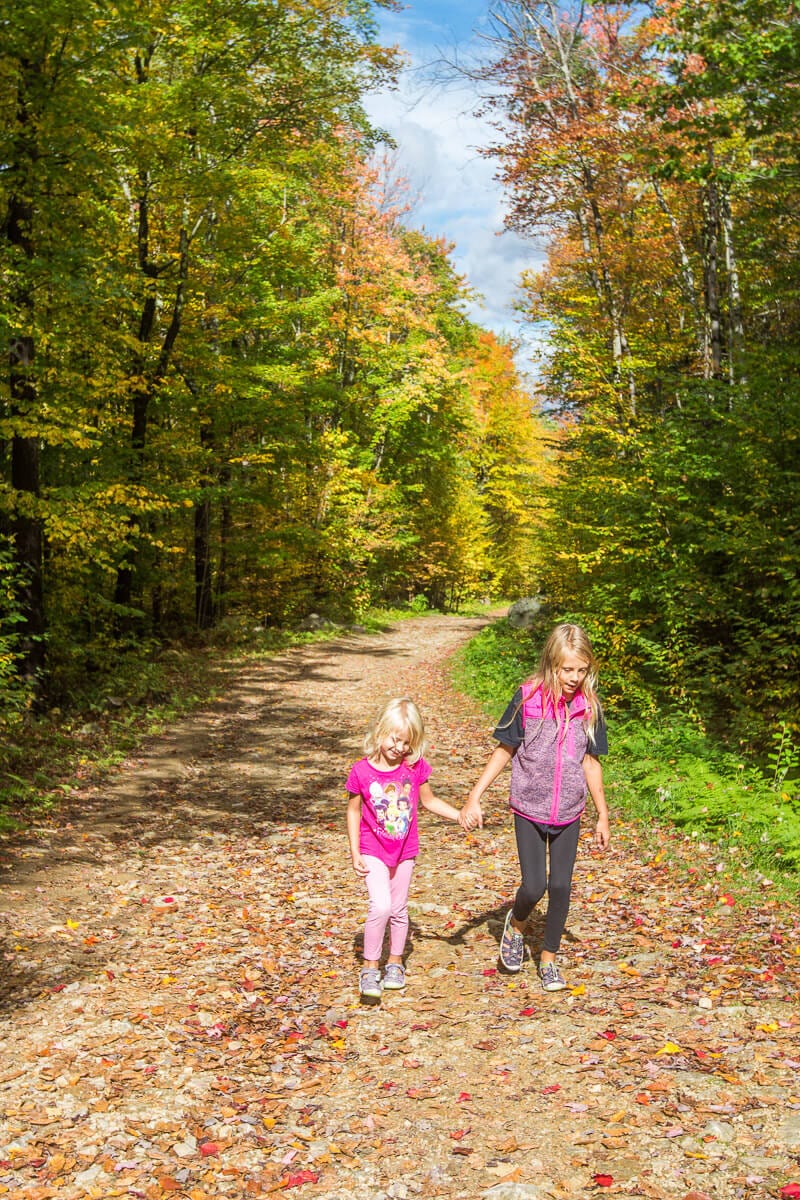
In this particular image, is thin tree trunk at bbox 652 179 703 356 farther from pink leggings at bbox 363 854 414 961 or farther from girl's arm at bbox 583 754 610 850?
pink leggings at bbox 363 854 414 961

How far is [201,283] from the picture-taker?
18.2 meters

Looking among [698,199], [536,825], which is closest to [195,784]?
[536,825]

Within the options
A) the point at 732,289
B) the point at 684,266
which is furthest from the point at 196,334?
the point at 732,289

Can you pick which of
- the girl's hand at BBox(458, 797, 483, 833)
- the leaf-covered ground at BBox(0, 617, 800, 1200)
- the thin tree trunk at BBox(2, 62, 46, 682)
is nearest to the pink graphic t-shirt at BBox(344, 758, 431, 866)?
the girl's hand at BBox(458, 797, 483, 833)

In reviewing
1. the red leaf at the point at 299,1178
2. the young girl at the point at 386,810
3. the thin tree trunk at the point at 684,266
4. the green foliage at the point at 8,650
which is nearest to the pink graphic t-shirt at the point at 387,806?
the young girl at the point at 386,810

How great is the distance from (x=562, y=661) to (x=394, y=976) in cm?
211

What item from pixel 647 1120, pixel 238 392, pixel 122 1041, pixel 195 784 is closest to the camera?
pixel 647 1120

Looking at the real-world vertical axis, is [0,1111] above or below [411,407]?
below

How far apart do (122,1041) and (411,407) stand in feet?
92.6

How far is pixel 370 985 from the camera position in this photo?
5.27 metres

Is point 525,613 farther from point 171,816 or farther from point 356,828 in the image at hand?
point 356,828

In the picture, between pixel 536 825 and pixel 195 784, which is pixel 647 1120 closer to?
pixel 536 825

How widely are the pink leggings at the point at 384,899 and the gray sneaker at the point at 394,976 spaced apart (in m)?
0.21

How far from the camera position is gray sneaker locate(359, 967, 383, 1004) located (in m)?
5.27
